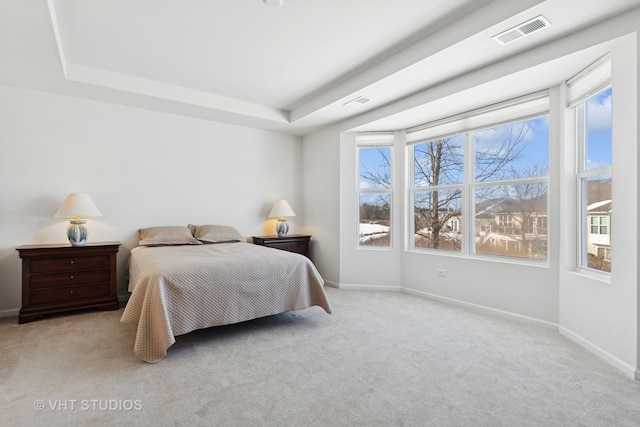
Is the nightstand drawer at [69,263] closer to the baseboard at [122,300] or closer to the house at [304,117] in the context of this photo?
the house at [304,117]

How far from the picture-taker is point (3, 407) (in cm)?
182

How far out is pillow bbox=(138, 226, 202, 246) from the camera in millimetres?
4016

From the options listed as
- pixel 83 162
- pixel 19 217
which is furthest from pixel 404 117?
pixel 19 217

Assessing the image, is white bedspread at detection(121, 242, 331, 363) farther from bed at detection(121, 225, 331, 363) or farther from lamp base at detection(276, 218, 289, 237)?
lamp base at detection(276, 218, 289, 237)

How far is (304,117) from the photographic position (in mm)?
4648

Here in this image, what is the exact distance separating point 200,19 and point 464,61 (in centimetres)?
229

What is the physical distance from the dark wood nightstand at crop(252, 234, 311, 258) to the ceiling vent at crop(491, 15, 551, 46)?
3585mm

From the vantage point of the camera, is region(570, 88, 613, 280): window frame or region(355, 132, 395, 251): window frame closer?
region(570, 88, 613, 280): window frame

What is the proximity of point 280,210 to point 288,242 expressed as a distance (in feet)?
1.68

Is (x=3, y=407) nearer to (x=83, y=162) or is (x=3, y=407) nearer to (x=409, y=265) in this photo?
(x=83, y=162)

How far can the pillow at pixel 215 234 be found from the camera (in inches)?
174

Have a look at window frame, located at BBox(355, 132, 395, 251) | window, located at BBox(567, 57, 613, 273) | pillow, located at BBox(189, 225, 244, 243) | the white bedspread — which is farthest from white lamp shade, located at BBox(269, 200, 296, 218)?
window, located at BBox(567, 57, 613, 273)

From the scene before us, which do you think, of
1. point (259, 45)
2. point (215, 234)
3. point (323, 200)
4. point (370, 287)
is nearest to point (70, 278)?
point (215, 234)

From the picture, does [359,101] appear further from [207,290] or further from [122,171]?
[122,171]
